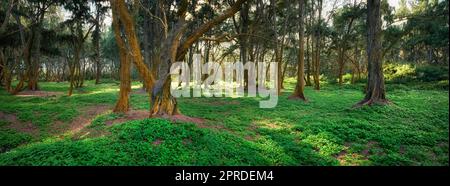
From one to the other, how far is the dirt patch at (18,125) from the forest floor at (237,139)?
32 mm

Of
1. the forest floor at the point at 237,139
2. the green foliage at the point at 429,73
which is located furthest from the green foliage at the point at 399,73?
the forest floor at the point at 237,139

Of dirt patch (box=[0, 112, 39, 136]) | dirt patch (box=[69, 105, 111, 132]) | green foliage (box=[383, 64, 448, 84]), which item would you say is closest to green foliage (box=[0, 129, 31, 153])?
dirt patch (box=[0, 112, 39, 136])

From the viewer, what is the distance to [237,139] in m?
7.55

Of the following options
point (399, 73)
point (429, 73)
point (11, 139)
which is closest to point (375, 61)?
point (11, 139)

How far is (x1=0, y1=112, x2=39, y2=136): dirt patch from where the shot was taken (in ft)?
31.3

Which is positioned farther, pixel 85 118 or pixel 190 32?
pixel 190 32

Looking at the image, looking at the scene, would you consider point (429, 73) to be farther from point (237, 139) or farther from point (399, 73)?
point (237, 139)

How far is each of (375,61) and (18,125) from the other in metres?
15.3

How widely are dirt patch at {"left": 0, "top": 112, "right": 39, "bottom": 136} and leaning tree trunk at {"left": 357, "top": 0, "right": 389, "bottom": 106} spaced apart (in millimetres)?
13575

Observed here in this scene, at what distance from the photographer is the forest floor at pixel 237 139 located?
19.6ft

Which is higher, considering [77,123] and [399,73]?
[399,73]
